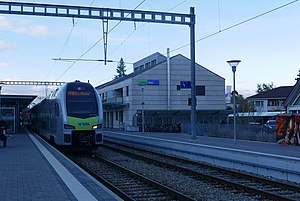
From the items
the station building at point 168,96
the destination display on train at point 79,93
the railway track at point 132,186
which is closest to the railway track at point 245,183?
the railway track at point 132,186

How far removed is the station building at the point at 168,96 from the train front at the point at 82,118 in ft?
101

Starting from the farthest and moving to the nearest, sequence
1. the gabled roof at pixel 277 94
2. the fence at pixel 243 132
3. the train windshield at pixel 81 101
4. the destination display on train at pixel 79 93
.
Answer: the gabled roof at pixel 277 94, the fence at pixel 243 132, the destination display on train at pixel 79 93, the train windshield at pixel 81 101

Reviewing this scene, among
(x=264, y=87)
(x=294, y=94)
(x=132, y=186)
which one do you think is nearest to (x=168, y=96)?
(x=294, y=94)

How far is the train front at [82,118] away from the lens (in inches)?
757

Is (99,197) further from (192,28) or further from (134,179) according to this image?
(192,28)

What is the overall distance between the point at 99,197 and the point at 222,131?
87.4 ft

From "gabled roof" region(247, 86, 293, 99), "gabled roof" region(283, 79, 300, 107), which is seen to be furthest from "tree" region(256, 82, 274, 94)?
"gabled roof" region(283, 79, 300, 107)

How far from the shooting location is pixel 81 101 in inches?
782

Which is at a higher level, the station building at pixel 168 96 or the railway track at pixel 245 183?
the station building at pixel 168 96

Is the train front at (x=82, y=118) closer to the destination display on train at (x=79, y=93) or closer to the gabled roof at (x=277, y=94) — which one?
the destination display on train at (x=79, y=93)

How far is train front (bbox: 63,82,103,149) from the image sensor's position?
19.2 meters

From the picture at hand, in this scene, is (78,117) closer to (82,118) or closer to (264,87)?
(82,118)

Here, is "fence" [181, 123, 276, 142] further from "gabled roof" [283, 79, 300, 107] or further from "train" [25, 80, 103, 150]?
"train" [25, 80, 103, 150]

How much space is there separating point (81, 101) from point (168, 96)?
3510 cm
